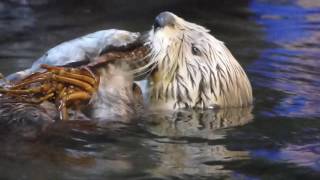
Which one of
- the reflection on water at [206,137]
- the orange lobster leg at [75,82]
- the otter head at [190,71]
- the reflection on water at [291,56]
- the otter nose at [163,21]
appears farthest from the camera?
the reflection on water at [291,56]

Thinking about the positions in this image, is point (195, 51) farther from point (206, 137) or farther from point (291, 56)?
point (291, 56)

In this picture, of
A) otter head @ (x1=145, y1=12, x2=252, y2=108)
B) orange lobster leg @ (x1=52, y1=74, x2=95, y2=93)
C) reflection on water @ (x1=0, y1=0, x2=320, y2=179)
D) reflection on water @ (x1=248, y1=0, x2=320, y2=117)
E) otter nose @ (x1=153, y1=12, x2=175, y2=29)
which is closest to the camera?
reflection on water @ (x1=0, y1=0, x2=320, y2=179)

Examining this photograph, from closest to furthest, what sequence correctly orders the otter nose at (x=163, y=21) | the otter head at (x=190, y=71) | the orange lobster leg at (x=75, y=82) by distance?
the orange lobster leg at (x=75, y=82), the otter nose at (x=163, y=21), the otter head at (x=190, y=71)

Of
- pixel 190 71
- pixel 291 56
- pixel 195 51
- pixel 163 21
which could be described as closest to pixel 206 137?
pixel 190 71

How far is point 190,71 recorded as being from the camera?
445cm

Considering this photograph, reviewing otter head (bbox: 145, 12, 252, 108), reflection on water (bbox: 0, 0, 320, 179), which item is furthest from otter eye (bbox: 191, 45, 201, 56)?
reflection on water (bbox: 0, 0, 320, 179)

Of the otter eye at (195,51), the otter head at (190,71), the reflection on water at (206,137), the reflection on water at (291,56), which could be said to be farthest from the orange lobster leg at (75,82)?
the reflection on water at (291,56)

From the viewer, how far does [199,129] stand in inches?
172

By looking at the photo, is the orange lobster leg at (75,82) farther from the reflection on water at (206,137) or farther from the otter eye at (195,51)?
the otter eye at (195,51)

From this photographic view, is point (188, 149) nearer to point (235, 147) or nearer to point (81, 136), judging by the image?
point (235, 147)

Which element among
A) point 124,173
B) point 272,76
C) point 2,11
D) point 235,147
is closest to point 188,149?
point 235,147

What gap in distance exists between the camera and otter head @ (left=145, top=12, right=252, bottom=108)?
14.4ft

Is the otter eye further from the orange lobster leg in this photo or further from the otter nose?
the orange lobster leg

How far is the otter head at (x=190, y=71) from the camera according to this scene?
4.40 m
